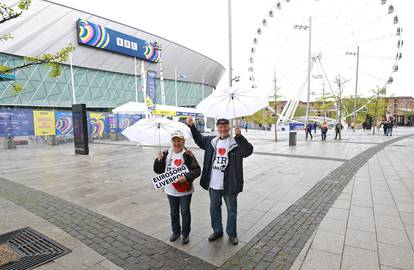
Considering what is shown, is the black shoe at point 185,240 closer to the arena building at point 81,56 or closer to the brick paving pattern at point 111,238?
the brick paving pattern at point 111,238

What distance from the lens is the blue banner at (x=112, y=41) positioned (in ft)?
113

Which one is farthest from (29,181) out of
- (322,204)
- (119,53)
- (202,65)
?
(202,65)

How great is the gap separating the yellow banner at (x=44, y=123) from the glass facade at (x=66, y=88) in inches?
404

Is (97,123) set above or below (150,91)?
below

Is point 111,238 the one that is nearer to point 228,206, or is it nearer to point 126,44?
point 228,206

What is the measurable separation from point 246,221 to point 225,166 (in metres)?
1.61

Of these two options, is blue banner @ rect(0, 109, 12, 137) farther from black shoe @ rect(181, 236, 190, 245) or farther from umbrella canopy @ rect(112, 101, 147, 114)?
black shoe @ rect(181, 236, 190, 245)

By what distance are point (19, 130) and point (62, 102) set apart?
18811 mm

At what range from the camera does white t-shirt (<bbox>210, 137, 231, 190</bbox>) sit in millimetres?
3399

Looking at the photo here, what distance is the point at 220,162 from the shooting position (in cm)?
342

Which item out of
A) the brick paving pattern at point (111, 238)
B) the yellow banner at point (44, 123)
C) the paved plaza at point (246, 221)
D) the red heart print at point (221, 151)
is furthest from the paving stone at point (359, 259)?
the yellow banner at point (44, 123)

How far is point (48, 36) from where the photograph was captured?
31.6 metres

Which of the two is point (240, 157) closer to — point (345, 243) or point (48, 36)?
point (345, 243)

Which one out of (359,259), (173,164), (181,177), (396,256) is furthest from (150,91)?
(396,256)
